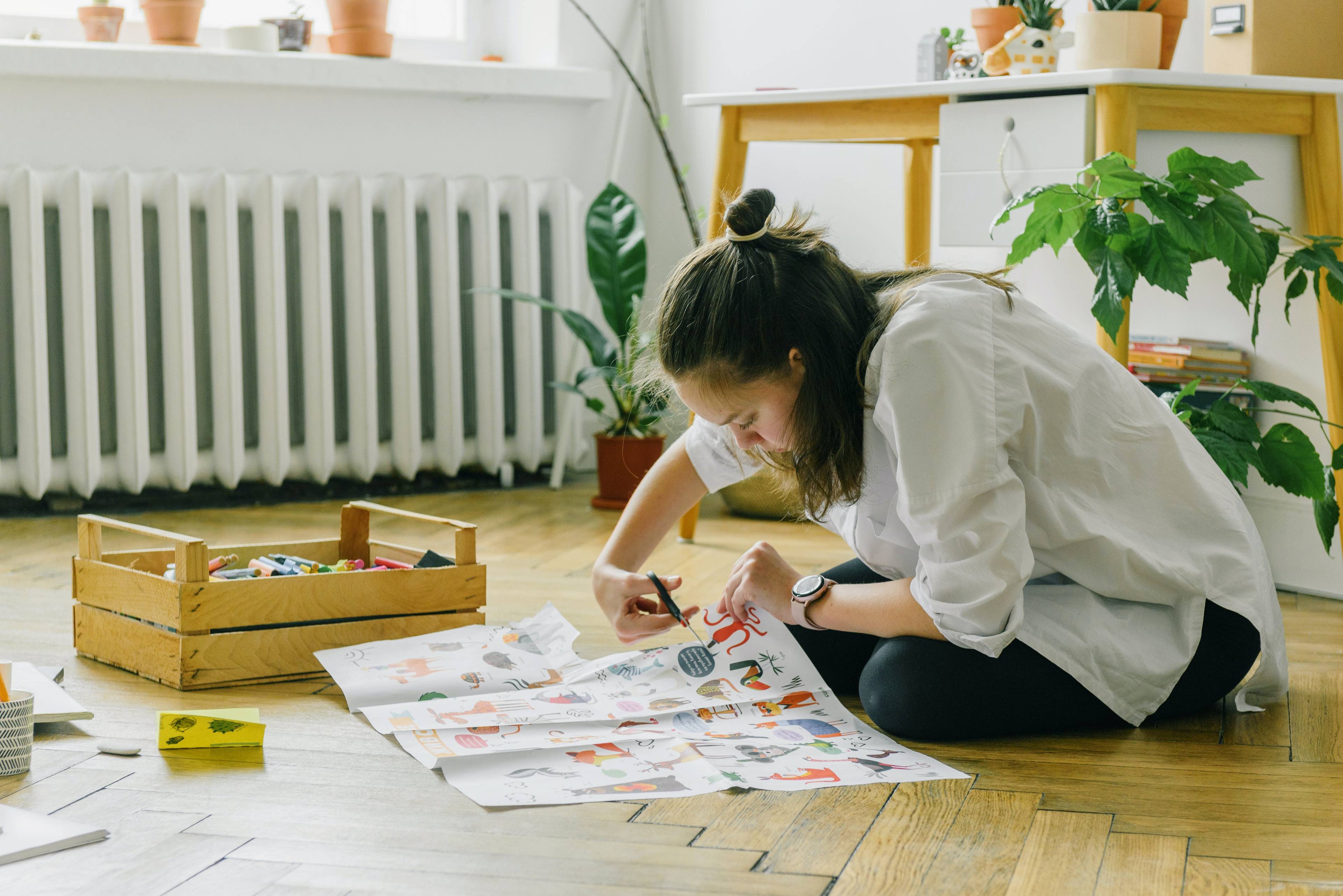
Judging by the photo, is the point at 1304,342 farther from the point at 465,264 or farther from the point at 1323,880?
the point at 465,264

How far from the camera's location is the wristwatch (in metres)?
1.45

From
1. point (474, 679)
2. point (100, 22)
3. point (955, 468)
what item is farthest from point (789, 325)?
point (100, 22)

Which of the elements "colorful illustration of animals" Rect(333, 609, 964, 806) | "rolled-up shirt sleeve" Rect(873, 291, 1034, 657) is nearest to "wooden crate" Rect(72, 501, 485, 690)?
"colorful illustration of animals" Rect(333, 609, 964, 806)

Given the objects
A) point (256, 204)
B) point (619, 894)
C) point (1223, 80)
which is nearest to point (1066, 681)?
point (619, 894)

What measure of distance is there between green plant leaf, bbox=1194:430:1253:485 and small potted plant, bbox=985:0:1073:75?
0.56m

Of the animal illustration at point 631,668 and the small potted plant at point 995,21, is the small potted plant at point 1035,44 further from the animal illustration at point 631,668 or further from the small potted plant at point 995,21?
the animal illustration at point 631,668

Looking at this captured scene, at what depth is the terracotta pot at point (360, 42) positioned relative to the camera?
2.98m

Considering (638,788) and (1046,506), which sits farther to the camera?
(1046,506)

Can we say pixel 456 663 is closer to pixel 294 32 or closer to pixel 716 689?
pixel 716 689

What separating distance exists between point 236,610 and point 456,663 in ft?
0.84

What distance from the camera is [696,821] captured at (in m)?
1.20

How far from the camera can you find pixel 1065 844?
1.16 metres

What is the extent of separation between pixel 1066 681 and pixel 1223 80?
0.87m

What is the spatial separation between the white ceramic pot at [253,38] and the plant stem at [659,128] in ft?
2.14
